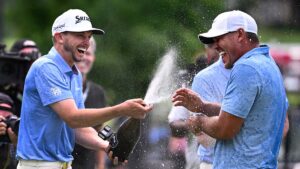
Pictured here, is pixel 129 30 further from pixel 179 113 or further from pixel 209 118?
pixel 209 118

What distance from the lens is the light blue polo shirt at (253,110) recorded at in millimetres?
7699

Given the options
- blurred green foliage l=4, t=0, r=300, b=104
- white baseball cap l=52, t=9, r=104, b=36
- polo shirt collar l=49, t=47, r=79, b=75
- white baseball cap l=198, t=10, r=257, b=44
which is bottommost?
blurred green foliage l=4, t=0, r=300, b=104

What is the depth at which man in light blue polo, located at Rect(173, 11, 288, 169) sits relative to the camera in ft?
25.3

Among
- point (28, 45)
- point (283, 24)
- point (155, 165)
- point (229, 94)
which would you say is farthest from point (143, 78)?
point (283, 24)

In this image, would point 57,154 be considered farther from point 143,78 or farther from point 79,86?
point 143,78

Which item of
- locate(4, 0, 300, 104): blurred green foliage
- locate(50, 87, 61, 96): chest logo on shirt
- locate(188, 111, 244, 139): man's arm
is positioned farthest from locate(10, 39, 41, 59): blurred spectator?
locate(188, 111, 244, 139): man's arm

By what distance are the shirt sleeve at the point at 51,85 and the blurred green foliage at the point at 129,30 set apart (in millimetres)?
2021

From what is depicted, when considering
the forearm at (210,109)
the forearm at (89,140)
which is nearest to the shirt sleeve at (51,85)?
the forearm at (89,140)

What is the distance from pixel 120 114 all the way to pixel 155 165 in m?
2.52

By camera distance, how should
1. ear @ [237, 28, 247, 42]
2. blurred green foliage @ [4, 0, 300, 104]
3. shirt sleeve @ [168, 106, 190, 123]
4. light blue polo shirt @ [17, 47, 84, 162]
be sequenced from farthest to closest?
blurred green foliage @ [4, 0, 300, 104] < shirt sleeve @ [168, 106, 190, 123] < light blue polo shirt @ [17, 47, 84, 162] < ear @ [237, 28, 247, 42]

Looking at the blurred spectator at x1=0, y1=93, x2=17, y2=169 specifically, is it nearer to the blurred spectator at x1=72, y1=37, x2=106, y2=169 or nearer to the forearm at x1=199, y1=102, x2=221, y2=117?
the blurred spectator at x1=72, y1=37, x2=106, y2=169

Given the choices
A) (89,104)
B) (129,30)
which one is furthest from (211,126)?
(129,30)

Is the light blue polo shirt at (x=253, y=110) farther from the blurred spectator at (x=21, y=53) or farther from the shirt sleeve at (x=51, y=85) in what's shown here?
the blurred spectator at (x=21, y=53)

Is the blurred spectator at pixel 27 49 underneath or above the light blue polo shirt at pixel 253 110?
underneath
